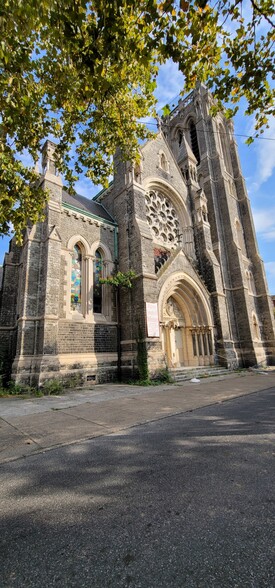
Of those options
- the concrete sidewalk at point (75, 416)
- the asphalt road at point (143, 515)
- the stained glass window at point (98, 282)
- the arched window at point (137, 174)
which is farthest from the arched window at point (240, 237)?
the asphalt road at point (143, 515)

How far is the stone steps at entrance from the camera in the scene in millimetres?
12023

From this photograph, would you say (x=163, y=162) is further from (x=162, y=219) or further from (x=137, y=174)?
(x=137, y=174)

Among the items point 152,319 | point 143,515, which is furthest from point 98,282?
point 143,515

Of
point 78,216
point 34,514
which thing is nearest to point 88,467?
point 34,514

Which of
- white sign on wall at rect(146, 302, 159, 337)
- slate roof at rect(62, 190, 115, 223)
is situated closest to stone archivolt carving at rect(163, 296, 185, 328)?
white sign on wall at rect(146, 302, 159, 337)

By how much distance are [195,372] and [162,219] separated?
979 cm

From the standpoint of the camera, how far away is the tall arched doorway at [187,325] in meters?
14.9

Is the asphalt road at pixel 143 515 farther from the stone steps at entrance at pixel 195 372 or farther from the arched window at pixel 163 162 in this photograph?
the arched window at pixel 163 162

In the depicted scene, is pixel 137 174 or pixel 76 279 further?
pixel 137 174

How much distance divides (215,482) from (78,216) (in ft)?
40.9

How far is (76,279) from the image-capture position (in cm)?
1242

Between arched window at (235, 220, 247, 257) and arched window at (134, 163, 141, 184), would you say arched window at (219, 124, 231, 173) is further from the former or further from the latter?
arched window at (134, 163, 141, 184)

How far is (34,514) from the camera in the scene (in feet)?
6.88

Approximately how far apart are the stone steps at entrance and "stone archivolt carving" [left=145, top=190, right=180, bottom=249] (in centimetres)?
762
